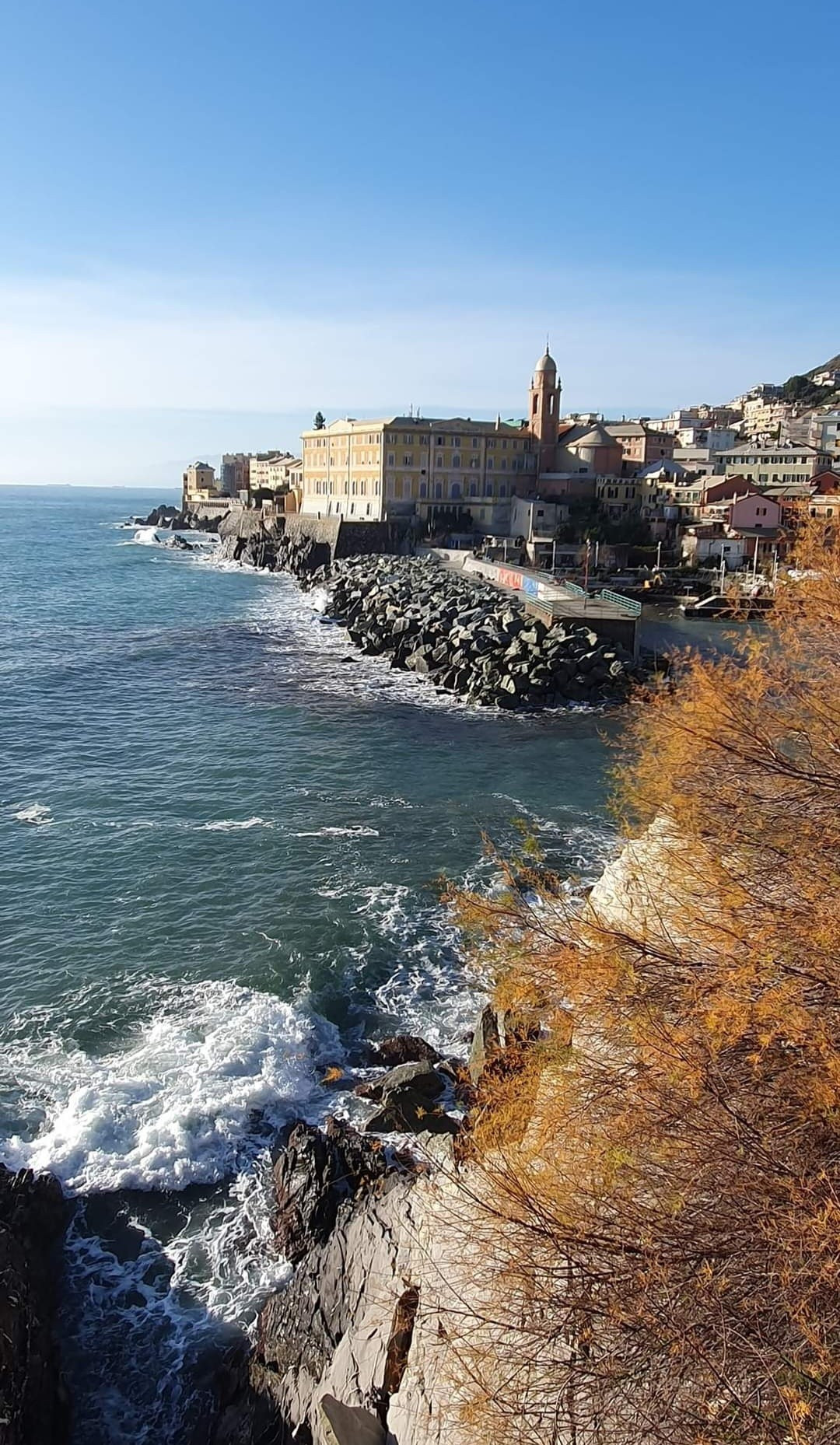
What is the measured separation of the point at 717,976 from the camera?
6.46 metres

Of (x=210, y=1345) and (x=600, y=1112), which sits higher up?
(x=600, y=1112)

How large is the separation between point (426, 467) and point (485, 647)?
118ft

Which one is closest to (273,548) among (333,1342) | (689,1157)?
(333,1342)

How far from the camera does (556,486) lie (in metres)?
69.4

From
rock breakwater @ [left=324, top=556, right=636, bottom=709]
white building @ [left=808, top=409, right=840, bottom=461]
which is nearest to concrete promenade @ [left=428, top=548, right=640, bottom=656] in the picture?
rock breakwater @ [left=324, top=556, right=636, bottom=709]

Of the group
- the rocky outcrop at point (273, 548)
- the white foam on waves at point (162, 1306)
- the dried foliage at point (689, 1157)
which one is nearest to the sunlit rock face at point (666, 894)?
the dried foliage at point (689, 1157)

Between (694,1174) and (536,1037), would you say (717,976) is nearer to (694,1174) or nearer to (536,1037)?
(694,1174)

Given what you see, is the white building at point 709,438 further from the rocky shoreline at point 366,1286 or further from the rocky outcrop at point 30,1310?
the rocky outcrop at point 30,1310

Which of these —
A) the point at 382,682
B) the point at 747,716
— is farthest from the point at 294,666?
the point at 747,716

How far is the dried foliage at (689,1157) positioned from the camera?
4816 mm

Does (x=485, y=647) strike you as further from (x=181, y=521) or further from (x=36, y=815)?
(x=181, y=521)

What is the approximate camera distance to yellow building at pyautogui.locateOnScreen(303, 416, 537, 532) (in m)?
65.9

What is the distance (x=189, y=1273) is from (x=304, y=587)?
53.5 metres

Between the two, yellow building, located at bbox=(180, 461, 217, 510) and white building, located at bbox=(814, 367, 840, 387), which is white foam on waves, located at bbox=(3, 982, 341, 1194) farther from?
white building, located at bbox=(814, 367, 840, 387)
